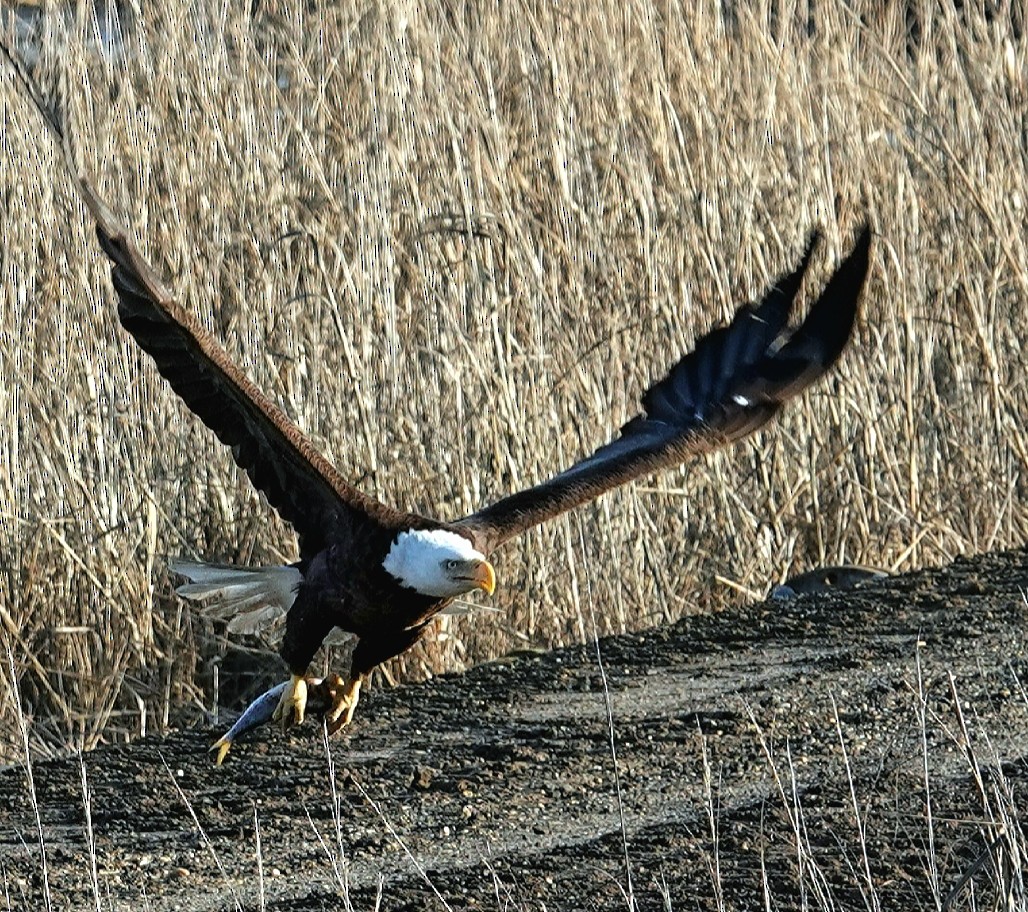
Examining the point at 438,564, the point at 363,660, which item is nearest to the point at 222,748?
the point at 363,660

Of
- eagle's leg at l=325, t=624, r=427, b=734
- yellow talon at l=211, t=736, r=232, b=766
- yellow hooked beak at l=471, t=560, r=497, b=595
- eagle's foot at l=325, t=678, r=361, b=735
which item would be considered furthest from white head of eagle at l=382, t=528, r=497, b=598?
yellow talon at l=211, t=736, r=232, b=766

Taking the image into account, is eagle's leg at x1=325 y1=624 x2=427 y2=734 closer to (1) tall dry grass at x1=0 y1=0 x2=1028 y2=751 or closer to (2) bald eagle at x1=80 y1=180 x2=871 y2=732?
(2) bald eagle at x1=80 y1=180 x2=871 y2=732

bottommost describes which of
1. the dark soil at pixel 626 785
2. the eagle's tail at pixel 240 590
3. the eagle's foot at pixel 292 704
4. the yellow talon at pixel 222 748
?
the dark soil at pixel 626 785

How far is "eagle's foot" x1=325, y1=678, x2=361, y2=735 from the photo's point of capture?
5.12m

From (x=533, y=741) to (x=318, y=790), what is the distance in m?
0.58

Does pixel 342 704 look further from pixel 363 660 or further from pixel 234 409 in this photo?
pixel 234 409

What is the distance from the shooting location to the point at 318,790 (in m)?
4.51

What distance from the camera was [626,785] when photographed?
438cm

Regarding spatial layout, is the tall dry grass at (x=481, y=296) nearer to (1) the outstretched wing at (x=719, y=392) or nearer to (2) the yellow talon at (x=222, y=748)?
(1) the outstretched wing at (x=719, y=392)

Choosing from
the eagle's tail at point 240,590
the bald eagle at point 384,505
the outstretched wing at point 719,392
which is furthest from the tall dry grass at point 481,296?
the outstretched wing at point 719,392

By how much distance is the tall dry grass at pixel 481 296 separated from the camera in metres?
5.90

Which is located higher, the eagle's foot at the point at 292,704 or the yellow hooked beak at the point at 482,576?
the yellow hooked beak at the point at 482,576

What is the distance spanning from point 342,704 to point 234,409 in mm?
838

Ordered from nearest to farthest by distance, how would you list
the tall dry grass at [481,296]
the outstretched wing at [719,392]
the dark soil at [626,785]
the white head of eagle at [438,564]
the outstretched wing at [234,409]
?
the dark soil at [626,785]
the outstretched wing at [234,409]
the white head of eagle at [438,564]
the outstretched wing at [719,392]
the tall dry grass at [481,296]
